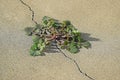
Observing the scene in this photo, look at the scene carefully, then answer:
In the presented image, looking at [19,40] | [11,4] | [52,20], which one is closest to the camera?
[19,40]

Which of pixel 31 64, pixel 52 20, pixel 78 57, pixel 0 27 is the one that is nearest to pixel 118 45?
pixel 78 57

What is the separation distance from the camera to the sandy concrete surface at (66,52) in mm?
3574

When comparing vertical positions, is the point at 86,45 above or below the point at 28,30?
below

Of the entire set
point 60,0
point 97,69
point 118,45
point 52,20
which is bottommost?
point 97,69

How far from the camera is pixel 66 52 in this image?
151 inches

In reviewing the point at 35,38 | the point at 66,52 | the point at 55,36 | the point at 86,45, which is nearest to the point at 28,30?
the point at 35,38

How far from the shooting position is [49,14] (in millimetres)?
4391

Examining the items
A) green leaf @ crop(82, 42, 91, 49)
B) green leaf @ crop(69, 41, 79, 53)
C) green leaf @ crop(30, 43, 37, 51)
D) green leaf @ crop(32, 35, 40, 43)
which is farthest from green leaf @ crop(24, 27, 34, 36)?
green leaf @ crop(82, 42, 91, 49)

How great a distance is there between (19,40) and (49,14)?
69 cm

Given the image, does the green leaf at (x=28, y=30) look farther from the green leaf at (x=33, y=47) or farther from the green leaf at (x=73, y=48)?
the green leaf at (x=73, y=48)

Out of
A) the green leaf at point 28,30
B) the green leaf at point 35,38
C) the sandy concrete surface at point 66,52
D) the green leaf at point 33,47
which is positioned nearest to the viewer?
the sandy concrete surface at point 66,52

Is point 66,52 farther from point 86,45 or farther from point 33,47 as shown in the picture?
point 33,47

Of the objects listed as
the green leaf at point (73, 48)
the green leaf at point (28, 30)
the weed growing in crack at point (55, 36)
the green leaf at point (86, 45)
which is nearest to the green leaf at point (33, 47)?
the weed growing in crack at point (55, 36)

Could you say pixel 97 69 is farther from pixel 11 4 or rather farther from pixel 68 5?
pixel 11 4
